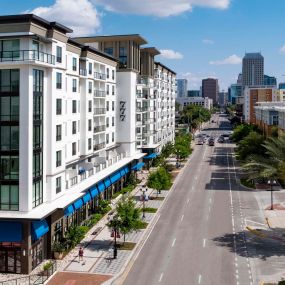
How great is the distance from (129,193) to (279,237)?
27206 mm

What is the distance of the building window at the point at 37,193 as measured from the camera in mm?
38844

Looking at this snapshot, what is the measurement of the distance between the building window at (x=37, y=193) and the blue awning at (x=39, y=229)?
5.34 feet

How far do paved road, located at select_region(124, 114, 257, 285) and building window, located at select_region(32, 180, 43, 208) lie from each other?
9.98 metres

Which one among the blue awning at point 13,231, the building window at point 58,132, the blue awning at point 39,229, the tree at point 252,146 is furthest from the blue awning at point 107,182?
the tree at point 252,146

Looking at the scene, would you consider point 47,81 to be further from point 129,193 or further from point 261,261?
point 129,193

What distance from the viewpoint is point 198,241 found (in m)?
45.4

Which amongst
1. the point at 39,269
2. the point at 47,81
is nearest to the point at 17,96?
the point at 47,81

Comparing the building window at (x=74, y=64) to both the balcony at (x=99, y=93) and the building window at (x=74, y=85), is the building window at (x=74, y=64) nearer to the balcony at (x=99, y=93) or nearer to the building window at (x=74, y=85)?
the building window at (x=74, y=85)

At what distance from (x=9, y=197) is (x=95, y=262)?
922cm

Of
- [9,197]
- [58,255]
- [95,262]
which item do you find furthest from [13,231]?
[95,262]

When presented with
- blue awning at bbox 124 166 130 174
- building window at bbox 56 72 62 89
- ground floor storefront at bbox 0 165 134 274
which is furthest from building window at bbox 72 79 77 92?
blue awning at bbox 124 166 130 174

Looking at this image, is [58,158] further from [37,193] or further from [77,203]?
[77,203]

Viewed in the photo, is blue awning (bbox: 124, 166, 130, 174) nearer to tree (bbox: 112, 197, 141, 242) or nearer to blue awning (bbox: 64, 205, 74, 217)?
blue awning (bbox: 64, 205, 74, 217)

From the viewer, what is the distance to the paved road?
36031 mm
